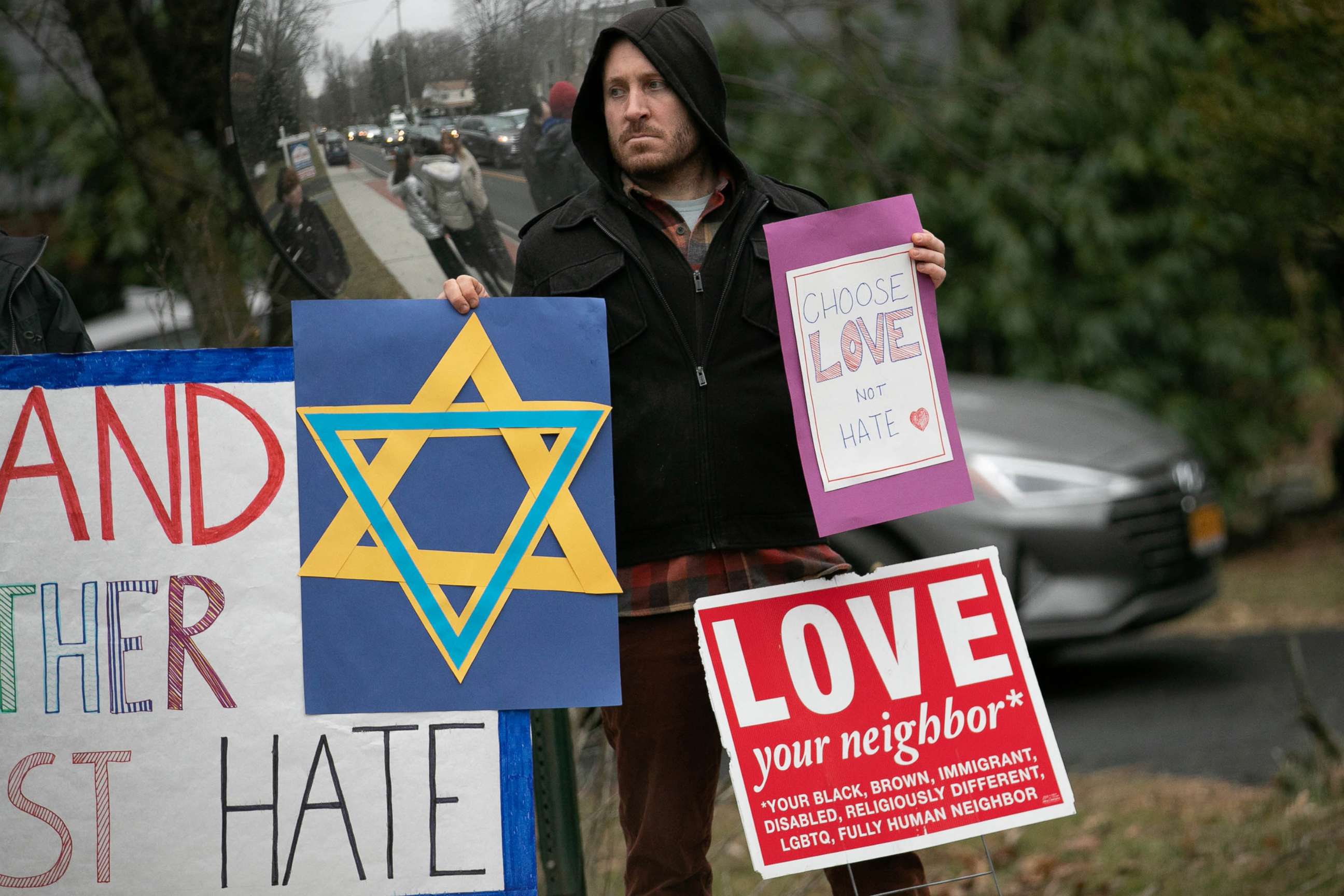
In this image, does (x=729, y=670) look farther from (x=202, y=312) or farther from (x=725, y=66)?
(x=725, y=66)

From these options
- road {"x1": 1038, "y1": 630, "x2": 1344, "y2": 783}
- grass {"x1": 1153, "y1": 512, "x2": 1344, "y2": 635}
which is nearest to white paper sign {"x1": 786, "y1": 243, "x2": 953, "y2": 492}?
road {"x1": 1038, "y1": 630, "x2": 1344, "y2": 783}

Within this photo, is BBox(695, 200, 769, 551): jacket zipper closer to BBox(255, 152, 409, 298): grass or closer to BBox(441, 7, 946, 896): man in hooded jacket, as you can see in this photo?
BBox(441, 7, 946, 896): man in hooded jacket

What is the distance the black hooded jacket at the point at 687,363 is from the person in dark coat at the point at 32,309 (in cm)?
97

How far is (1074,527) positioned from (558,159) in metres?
3.28

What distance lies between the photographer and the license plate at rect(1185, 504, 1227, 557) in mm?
6070

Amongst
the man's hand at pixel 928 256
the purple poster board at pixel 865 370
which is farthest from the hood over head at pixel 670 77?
the man's hand at pixel 928 256

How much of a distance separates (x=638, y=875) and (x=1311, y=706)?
2.53 meters

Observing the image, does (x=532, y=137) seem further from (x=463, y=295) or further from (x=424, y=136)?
(x=463, y=295)

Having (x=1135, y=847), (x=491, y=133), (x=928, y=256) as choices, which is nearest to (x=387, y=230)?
(x=491, y=133)

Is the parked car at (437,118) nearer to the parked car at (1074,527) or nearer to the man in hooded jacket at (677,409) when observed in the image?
the man in hooded jacket at (677,409)

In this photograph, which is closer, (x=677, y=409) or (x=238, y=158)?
(x=677, y=409)

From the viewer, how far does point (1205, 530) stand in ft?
20.5

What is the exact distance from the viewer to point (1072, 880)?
3.90 metres

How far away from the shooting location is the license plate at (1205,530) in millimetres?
6070
